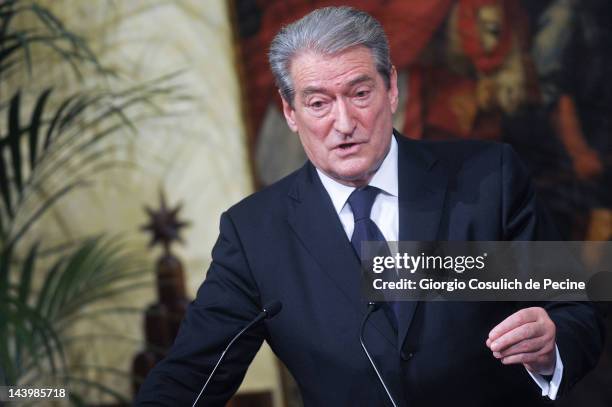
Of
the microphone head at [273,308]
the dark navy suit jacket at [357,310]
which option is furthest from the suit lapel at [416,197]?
the microphone head at [273,308]

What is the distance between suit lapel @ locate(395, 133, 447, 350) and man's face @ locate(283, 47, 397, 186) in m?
0.09

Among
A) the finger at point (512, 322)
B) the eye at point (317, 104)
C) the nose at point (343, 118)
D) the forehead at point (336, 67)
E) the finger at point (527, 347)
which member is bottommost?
the finger at point (527, 347)

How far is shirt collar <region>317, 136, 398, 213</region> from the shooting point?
81.1 inches

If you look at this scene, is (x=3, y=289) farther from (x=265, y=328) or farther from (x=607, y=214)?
(x=607, y=214)

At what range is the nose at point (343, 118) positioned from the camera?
194 centimetres

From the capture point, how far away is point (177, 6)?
407cm

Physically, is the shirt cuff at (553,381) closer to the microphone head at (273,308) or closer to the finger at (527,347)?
the finger at (527,347)

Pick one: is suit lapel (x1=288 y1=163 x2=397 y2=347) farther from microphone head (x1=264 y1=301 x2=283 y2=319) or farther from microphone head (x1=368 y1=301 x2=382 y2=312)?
microphone head (x1=264 y1=301 x2=283 y2=319)

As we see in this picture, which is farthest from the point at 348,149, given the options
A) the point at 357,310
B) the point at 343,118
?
the point at 357,310

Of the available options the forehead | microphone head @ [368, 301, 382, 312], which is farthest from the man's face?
microphone head @ [368, 301, 382, 312]

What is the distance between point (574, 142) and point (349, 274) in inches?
64.9

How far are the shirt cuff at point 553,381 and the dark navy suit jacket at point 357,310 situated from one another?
0.01 meters

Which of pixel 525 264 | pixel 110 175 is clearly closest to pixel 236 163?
pixel 110 175

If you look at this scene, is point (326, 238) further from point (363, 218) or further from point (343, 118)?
point (343, 118)
